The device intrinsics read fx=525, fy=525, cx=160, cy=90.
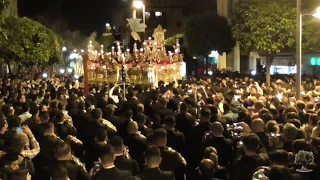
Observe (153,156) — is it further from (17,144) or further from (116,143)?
(17,144)

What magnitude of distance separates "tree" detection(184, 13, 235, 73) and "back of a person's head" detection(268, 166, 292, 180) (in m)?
32.7

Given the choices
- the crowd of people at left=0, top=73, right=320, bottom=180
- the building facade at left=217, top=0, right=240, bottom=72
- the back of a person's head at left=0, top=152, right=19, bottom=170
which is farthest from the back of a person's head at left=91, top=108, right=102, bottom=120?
the building facade at left=217, top=0, right=240, bottom=72

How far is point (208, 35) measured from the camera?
3916 centimetres

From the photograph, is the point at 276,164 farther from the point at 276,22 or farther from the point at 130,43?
the point at 130,43

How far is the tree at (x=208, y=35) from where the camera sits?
3862 centimetres

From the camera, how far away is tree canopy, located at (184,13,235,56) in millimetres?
38625

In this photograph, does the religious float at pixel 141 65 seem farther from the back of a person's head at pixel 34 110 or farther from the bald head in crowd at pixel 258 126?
the bald head in crowd at pixel 258 126

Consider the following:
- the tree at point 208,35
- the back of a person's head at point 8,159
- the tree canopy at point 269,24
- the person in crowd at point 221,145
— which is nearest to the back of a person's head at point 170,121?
the person in crowd at point 221,145

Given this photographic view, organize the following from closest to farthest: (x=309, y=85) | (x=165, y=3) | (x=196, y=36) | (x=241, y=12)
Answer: (x=309, y=85), (x=241, y=12), (x=196, y=36), (x=165, y=3)

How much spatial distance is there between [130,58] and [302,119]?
1692 centimetres

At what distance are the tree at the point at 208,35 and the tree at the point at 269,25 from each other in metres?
7.63

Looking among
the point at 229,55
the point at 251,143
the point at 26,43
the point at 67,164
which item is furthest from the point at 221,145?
the point at 229,55

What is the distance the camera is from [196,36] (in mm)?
39875

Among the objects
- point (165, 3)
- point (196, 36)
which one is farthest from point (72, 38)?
point (196, 36)
